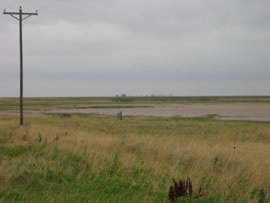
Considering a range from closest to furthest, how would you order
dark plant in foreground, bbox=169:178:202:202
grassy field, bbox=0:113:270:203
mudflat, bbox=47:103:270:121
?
1. dark plant in foreground, bbox=169:178:202:202
2. grassy field, bbox=0:113:270:203
3. mudflat, bbox=47:103:270:121

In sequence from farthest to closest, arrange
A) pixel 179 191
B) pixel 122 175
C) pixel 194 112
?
pixel 194 112 < pixel 122 175 < pixel 179 191

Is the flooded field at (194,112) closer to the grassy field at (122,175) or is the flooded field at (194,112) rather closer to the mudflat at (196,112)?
the mudflat at (196,112)

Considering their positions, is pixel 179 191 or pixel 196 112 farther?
pixel 196 112

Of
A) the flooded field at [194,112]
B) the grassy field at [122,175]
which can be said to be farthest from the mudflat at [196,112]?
the grassy field at [122,175]

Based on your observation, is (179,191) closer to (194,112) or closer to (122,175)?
(122,175)

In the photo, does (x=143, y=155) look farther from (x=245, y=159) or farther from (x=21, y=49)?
(x=21, y=49)

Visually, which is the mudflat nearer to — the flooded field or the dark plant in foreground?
the flooded field

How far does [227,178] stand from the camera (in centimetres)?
589

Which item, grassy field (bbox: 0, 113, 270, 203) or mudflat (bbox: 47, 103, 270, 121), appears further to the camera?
mudflat (bbox: 47, 103, 270, 121)

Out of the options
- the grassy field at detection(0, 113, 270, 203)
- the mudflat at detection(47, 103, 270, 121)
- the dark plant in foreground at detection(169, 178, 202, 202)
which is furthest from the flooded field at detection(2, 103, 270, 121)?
the dark plant in foreground at detection(169, 178, 202, 202)

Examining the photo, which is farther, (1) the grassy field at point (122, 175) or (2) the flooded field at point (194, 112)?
(2) the flooded field at point (194, 112)

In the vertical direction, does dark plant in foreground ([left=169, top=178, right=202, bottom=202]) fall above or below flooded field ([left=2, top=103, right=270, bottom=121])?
above

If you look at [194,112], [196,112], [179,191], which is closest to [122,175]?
[179,191]

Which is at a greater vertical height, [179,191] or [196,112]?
[179,191]
